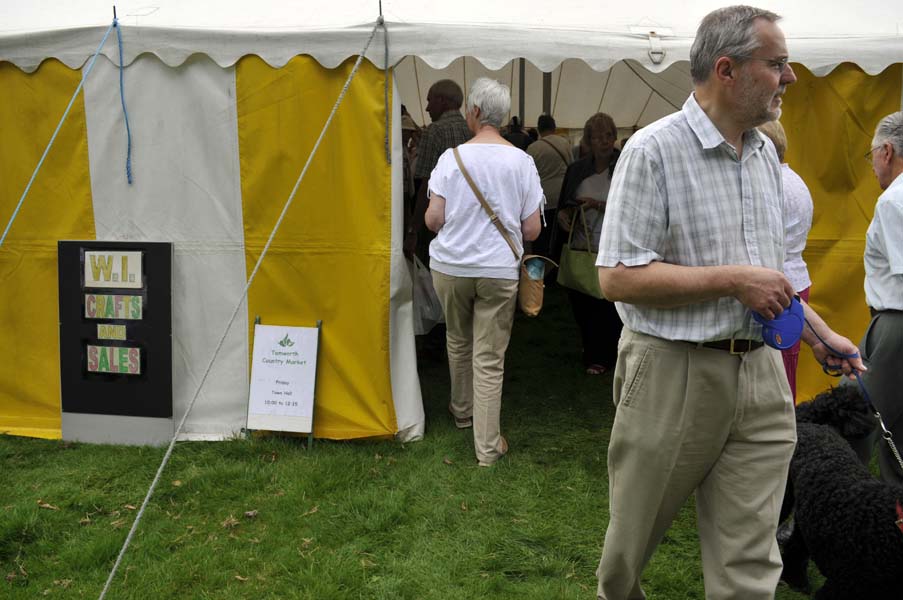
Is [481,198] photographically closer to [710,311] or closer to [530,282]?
[530,282]

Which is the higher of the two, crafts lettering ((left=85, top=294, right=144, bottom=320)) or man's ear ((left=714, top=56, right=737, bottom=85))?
man's ear ((left=714, top=56, right=737, bottom=85))

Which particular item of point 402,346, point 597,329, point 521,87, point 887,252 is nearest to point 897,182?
point 887,252

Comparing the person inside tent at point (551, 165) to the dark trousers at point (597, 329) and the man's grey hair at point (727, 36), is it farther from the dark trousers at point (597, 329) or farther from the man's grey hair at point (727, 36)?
the man's grey hair at point (727, 36)

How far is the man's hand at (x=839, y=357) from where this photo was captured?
2377 mm

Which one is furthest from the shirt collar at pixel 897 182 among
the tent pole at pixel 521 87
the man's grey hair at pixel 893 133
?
the tent pole at pixel 521 87

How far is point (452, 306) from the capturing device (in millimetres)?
4586

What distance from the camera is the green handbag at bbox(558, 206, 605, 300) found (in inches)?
237

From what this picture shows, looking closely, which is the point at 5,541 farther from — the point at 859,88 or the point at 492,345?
the point at 859,88

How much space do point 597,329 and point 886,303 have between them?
322cm

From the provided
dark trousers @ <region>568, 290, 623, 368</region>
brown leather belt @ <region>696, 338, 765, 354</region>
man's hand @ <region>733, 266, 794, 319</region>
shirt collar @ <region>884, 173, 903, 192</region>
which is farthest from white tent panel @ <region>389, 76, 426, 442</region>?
man's hand @ <region>733, 266, 794, 319</region>

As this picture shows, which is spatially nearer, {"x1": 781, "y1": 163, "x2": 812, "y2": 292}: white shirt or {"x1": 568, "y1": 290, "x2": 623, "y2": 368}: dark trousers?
{"x1": 781, "y1": 163, "x2": 812, "y2": 292}: white shirt

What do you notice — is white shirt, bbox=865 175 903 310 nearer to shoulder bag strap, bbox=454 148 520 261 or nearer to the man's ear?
the man's ear

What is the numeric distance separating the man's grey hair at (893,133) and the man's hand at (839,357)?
3.95ft

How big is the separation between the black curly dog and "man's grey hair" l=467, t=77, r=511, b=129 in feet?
7.00
